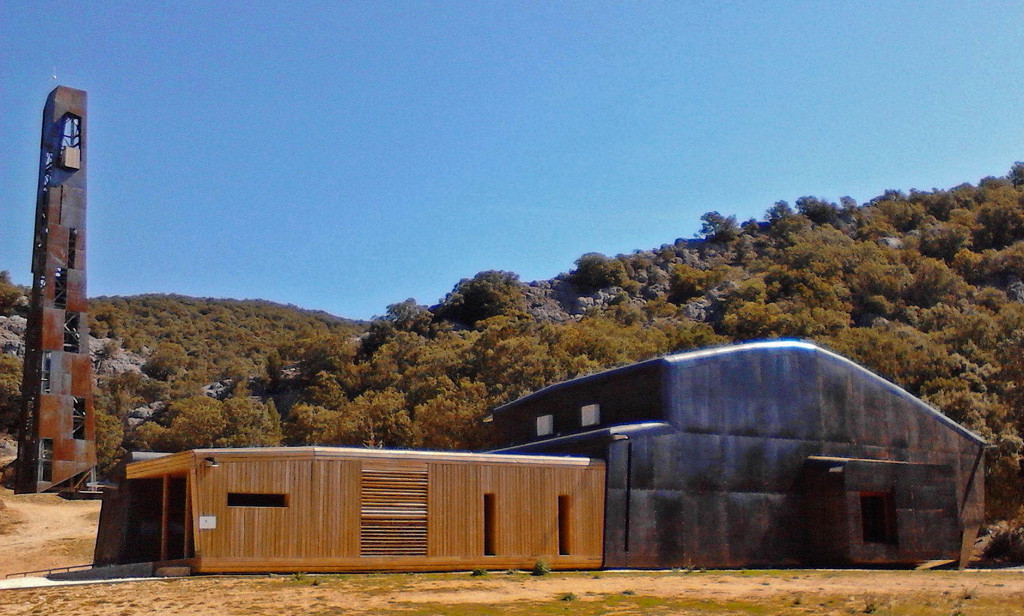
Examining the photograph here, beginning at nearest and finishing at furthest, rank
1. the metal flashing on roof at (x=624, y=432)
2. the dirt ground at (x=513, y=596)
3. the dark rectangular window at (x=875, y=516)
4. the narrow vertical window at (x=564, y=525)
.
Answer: the dirt ground at (x=513, y=596) → the narrow vertical window at (x=564, y=525) → the metal flashing on roof at (x=624, y=432) → the dark rectangular window at (x=875, y=516)

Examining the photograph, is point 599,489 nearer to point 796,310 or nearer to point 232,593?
point 232,593

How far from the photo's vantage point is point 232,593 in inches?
687

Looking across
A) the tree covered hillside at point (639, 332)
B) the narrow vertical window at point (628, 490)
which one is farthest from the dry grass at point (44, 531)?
the narrow vertical window at point (628, 490)

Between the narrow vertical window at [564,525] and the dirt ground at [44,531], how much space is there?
56.1 ft

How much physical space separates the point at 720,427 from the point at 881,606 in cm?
1111

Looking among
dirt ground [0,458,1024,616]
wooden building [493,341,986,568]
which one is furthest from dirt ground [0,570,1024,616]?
wooden building [493,341,986,568]

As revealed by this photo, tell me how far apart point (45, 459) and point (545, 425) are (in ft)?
84.0

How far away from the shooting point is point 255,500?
2141 centimetres

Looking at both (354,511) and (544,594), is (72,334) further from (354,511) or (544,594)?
(544,594)

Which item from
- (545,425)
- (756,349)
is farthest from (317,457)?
(756,349)

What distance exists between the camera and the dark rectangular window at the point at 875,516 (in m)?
28.4

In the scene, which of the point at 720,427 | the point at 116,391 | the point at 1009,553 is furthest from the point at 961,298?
the point at 116,391

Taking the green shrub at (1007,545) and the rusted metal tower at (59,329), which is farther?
the rusted metal tower at (59,329)

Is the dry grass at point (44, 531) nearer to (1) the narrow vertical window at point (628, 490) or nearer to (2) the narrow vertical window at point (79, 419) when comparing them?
(2) the narrow vertical window at point (79, 419)
